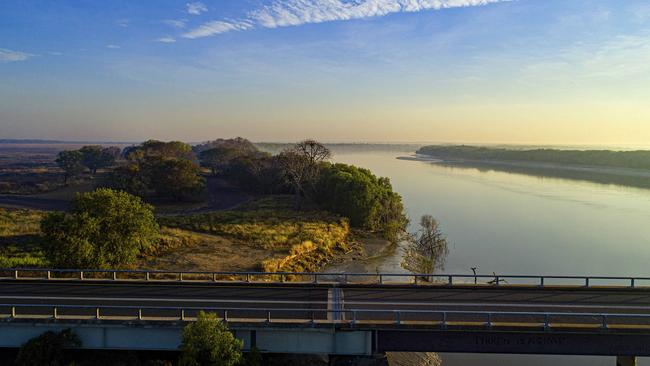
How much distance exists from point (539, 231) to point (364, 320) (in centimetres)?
4657

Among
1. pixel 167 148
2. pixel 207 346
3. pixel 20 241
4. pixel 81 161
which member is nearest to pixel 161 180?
pixel 20 241

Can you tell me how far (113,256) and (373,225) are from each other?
1424 inches

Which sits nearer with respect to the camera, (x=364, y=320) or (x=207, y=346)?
(x=207, y=346)

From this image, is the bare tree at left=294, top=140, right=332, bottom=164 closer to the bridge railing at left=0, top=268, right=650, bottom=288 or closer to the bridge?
the bridge railing at left=0, top=268, right=650, bottom=288

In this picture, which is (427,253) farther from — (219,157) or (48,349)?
(219,157)

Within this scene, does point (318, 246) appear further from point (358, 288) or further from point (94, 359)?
point (94, 359)

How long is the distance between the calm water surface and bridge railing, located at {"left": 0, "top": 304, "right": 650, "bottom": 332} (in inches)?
237

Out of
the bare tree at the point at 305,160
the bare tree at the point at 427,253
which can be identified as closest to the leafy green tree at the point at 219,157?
the bare tree at the point at 305,160

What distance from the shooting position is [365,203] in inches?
2274

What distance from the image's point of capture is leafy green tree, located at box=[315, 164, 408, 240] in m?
57.8

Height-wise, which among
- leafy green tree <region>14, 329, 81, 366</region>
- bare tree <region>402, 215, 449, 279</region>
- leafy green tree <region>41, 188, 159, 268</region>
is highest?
leafy green tree <region>41, 188, 159, 268</region>

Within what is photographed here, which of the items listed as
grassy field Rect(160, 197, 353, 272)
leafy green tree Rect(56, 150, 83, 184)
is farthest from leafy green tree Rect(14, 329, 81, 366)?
leafy green tree Rect(56, 150, 83, 184)

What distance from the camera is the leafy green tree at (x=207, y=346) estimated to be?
1589 centimetres

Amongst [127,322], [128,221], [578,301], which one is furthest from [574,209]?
[127,322]
